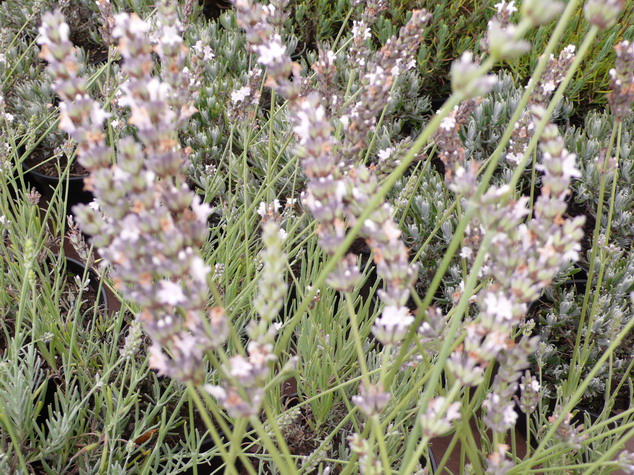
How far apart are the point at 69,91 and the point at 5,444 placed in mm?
961

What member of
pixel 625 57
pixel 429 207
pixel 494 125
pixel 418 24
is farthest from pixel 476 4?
pixel 625 57

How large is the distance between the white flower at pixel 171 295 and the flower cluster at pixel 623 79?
2.22 ft

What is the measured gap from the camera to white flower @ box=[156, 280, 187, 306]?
475 millimetres

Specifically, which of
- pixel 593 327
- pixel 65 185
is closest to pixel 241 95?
pixel 593 327

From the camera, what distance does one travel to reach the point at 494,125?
85.0 inches

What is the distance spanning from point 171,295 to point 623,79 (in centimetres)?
70

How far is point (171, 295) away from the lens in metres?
0.48

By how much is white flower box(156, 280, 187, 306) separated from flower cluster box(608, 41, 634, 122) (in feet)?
2.22

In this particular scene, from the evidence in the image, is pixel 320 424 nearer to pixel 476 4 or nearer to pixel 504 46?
pixel 504 46

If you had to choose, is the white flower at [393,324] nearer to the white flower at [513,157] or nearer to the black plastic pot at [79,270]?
the white flower at [513,157]

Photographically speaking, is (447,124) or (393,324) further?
(447,124)

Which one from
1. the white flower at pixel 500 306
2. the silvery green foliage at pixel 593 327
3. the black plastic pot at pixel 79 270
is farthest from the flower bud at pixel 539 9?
the black plastic pot at pixel 79 270

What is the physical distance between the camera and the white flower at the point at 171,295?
48 cm

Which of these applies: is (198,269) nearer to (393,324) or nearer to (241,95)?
(393,324)
